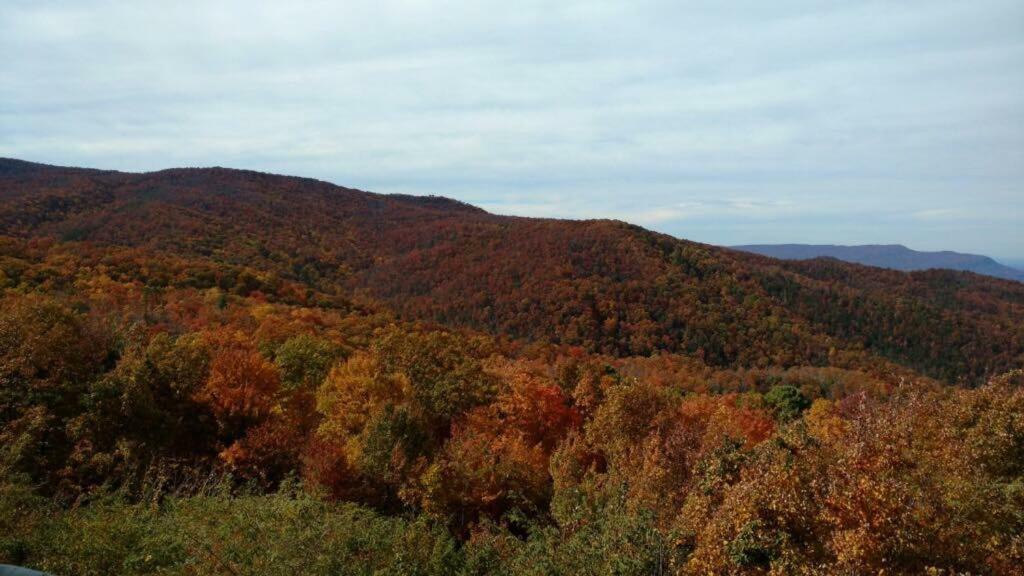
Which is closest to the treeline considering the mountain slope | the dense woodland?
the dense woodland

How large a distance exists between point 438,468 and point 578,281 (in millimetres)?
99434

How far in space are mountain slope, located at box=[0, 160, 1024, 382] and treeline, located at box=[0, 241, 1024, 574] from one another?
198 feet

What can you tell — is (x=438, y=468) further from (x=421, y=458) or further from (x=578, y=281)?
(x=578, y=281)

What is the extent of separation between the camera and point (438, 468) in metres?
23.6

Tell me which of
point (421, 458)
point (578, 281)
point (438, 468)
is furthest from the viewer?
point (578, 281)

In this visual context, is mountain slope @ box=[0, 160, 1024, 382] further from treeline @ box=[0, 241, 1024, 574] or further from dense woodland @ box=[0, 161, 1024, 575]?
treeline @ box=[0, 241, 1024, 574]

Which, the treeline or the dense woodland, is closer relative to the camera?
the treeline

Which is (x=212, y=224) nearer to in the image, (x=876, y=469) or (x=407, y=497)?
(x=407, y=497)

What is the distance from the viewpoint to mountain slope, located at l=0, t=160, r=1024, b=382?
10519 cm

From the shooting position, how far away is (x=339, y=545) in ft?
49.6

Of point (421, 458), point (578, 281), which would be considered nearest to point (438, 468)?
point (421, 458)

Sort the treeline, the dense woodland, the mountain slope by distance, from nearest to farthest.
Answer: the treeline → the dense woodland → the mountain slope

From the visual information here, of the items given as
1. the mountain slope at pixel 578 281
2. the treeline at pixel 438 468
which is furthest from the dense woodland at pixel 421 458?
the mountain slope at pixel 578 281

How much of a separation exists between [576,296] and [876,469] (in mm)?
104271
